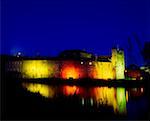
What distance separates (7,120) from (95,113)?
6.58 m

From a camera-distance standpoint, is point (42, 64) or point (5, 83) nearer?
point (5, 83)

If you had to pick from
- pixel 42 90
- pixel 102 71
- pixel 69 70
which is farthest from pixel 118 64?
pixel 42 90

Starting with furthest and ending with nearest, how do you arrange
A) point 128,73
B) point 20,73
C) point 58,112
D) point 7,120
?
point 128,73, point 20,73, point 58,112, point 7,120

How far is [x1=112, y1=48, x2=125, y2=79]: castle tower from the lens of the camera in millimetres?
66938

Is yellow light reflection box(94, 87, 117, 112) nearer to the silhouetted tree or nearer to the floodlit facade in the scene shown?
the floodlit facade

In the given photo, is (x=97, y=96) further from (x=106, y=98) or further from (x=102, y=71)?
(x=102, y=71)

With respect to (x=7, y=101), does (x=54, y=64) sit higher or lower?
higher

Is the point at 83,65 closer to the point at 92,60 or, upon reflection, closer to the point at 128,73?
the point at 92,60

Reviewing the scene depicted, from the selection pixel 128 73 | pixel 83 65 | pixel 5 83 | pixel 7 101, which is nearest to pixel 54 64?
pixel 83 65

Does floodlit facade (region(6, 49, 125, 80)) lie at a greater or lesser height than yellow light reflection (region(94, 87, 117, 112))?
greater

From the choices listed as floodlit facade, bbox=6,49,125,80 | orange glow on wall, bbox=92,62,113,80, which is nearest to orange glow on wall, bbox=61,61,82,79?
floodlit facade, bbox=6,49,125,80

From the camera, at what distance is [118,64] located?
2650 inches

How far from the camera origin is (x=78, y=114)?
18.5 m

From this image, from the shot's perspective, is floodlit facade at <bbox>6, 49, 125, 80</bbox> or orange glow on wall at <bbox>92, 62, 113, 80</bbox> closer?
floodlit facade at <bbox>6, 49, 125, 80</bbox>
